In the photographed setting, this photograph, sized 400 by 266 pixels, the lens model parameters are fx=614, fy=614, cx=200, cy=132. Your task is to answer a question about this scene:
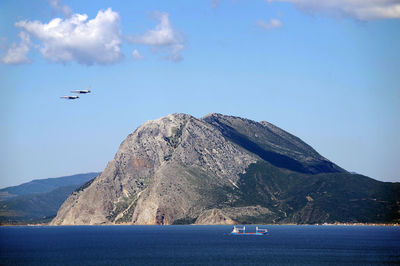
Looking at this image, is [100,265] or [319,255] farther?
[319,255]

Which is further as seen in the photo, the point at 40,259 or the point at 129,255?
the point at 129,255

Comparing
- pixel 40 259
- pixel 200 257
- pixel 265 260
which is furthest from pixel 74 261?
pixel 265 260

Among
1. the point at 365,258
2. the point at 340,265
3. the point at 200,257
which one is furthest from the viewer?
the point at 200,257

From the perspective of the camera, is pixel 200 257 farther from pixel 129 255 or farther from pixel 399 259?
pixel 399 259

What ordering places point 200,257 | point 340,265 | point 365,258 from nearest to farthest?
point 340,265
point 365,258
point 200,257

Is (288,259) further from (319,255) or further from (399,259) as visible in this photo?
(399,259)

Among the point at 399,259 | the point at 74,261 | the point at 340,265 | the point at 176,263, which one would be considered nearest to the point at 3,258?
the point at 74,261

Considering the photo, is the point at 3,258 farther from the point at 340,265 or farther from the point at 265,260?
the point at 340,265

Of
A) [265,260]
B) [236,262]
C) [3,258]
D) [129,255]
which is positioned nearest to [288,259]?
[265,260]
